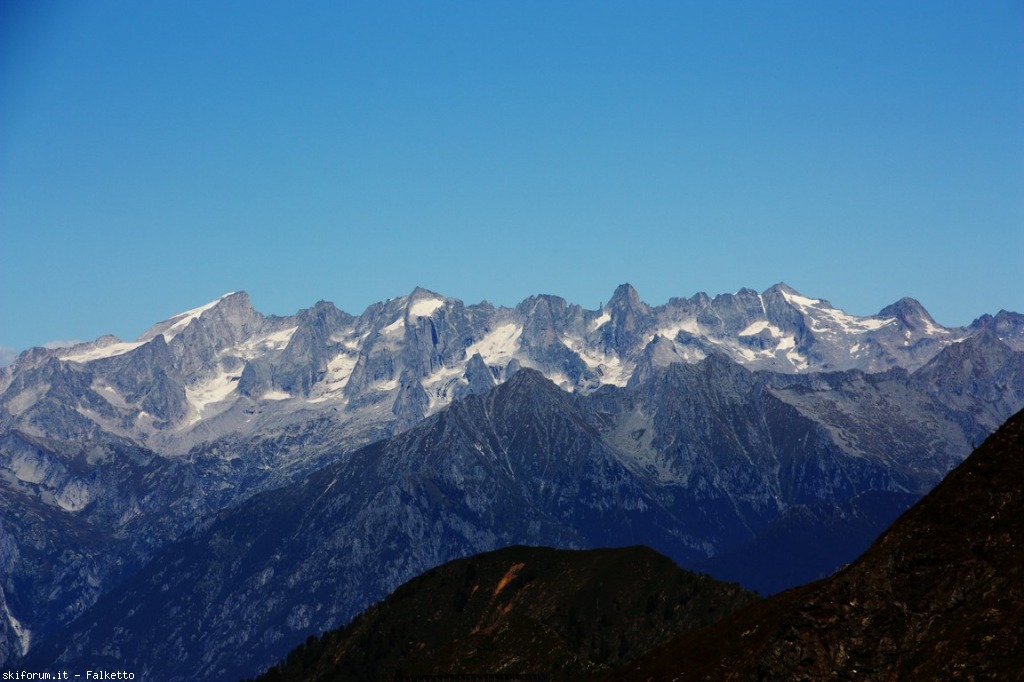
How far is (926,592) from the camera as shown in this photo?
138 metres

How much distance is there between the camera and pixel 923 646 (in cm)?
13488

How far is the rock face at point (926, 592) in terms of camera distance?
132 m

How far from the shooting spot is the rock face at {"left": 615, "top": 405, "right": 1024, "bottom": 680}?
13188 centimetres

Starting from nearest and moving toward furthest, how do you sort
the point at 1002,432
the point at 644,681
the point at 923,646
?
1. the point at 923,646
2. the point at 1002,432
3. the point at 644,681

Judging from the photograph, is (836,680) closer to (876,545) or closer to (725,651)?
(876,545)

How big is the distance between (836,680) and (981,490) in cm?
2322

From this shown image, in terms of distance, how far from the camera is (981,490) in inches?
5595

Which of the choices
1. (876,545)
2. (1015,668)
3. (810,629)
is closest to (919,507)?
(876,545)

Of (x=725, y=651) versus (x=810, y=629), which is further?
(x=725, y=651)

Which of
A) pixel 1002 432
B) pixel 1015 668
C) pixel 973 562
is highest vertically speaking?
pixel 1002 432

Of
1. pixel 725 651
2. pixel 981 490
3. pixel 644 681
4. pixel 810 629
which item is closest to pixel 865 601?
pixel 810 629

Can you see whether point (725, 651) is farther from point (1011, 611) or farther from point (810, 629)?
point (1011, 611)

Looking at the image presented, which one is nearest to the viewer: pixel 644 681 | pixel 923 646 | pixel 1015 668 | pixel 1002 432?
pixel 1015 668

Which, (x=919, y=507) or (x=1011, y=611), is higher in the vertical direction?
(x=919, y=507)
